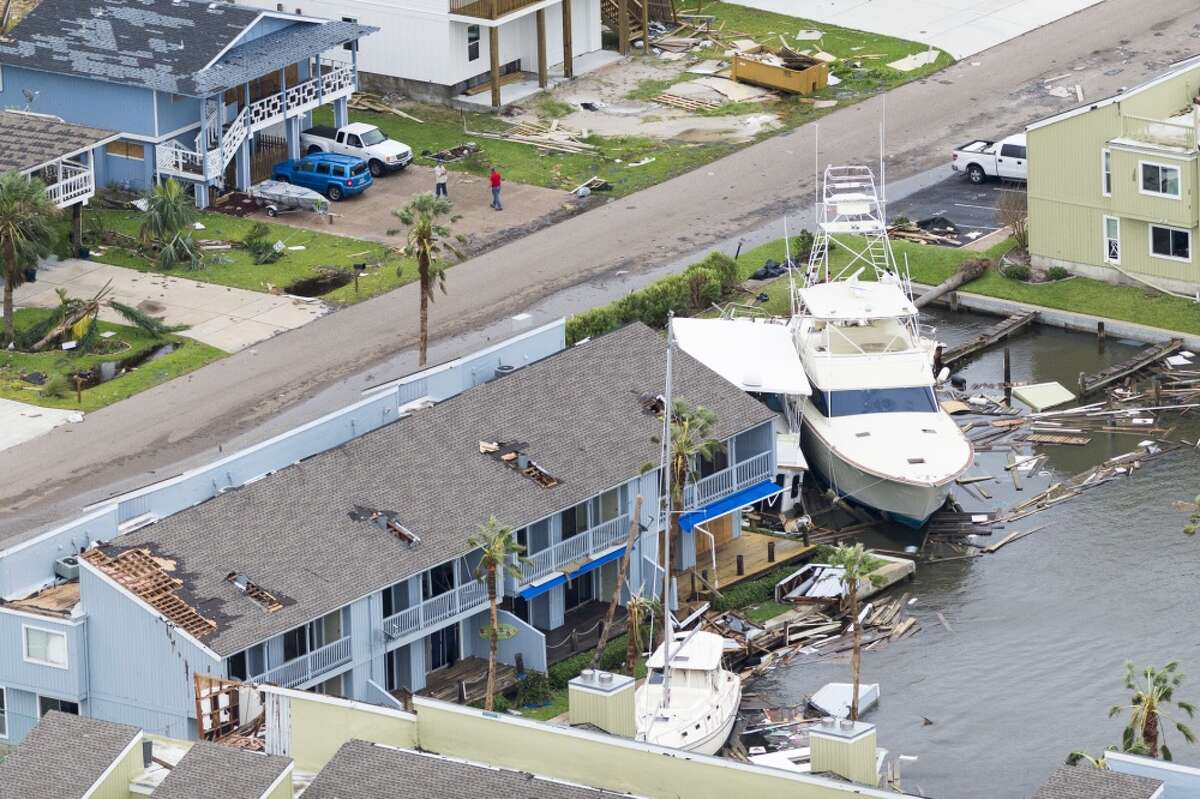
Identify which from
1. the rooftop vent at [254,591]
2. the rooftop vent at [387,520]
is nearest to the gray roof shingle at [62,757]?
the rooftop vent at [254,591]

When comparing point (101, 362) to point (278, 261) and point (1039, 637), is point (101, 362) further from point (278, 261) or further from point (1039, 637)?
point (1039, 637)

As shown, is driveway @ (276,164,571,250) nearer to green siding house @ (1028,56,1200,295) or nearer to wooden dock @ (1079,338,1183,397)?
green siding house @ (1028,56,1200,295)

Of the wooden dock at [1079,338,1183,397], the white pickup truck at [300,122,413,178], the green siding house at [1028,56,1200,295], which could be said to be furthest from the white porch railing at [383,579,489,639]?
the white pickup truck at [300,122,413,178]

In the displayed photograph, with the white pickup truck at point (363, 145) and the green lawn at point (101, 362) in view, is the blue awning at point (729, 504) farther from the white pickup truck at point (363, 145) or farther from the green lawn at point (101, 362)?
the white pickup truck at point (363, 145)

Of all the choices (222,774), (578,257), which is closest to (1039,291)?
(578,257)

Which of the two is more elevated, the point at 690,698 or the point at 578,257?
the point at 690,698

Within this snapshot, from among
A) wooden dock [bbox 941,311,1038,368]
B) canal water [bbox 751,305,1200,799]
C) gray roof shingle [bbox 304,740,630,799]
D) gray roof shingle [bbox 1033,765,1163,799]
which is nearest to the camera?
gray roof shingle [bbox 1033,765,1163,799]

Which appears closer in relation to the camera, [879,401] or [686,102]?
[879,401]
